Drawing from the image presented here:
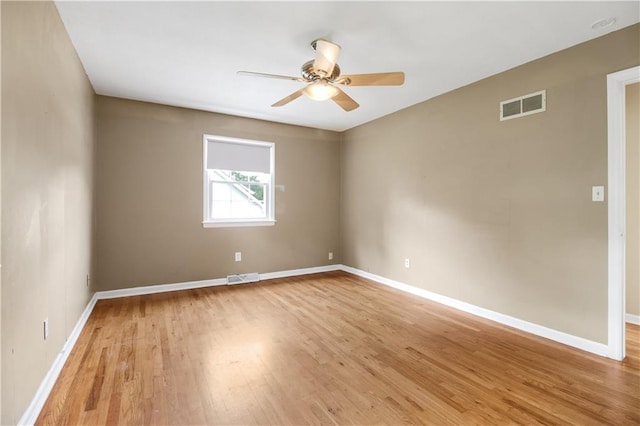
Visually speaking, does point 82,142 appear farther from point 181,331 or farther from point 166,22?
point 181,331

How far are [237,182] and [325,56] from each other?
9.42 ft

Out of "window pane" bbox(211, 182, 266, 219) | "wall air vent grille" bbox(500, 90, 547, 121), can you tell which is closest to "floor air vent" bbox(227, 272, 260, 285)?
"window pane" bbox(211, 182, 266, 219)

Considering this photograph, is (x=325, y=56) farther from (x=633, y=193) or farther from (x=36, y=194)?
Result: (x=633, y=193)

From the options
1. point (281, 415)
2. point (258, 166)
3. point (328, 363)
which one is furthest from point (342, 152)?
point (281, 415)

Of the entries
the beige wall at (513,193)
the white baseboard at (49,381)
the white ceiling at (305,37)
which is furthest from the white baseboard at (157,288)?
the beige wall at (513,193)

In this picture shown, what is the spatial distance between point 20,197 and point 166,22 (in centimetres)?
157

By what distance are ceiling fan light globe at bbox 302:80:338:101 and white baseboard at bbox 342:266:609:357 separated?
2666mm

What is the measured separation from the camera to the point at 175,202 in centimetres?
413

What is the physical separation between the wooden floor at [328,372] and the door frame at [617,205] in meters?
0.23

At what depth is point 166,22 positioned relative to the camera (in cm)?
223

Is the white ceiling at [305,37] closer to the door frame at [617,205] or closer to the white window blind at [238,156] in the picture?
the door frame at [617,205]

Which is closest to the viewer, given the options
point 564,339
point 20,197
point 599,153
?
point 20,197

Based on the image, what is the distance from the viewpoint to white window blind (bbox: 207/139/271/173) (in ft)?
14.5

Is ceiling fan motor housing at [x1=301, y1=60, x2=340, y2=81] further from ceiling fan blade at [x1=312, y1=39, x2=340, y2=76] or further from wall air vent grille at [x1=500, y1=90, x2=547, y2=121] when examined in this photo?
wall air vent grille at [x1=500, y1=90, x2=547, y2=121]
